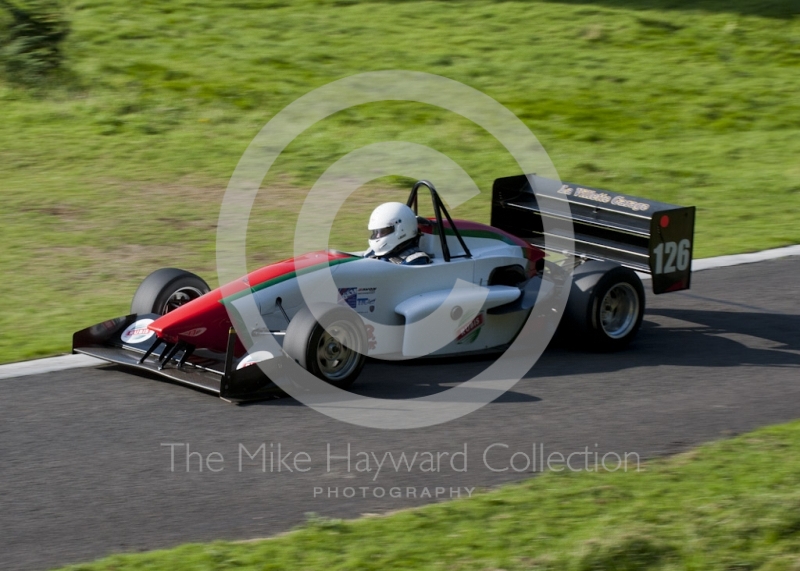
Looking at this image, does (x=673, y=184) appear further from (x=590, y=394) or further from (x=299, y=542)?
(x=299, y=542)

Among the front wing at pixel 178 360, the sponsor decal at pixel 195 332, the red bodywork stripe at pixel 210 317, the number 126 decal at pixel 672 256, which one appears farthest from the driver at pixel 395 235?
the number 126 decal at pixel 672 256

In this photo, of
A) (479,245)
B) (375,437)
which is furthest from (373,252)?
(375,437)

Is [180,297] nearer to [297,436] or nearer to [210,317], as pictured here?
[210,317]

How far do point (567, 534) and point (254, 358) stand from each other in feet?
8.76

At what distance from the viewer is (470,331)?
7754mm

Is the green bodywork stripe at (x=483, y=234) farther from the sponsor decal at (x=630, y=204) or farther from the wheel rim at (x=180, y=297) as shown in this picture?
the wheel rim at (x=180, y=297)

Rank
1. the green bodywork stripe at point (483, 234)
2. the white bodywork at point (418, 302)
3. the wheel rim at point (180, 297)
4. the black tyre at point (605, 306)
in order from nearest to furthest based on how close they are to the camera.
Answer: the white bodywork at point (418, 302)
the wheel rim at point (180, 297)
the black tyre at point (605, 306)
the green bodywork stripe at point (483, 234)

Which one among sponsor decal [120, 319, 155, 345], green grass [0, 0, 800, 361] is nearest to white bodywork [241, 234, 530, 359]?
sponsor decal [120, 319, 155, 345]

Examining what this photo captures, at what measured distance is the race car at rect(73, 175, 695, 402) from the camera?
22.9 ft

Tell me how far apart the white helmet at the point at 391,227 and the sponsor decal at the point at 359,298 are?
1.49 feet

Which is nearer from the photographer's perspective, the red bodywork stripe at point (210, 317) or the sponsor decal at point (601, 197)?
the red bodywork stripe at point (210, 317)

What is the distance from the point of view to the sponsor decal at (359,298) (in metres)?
7.29

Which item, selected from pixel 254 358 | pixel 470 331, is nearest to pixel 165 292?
pixel 254 358

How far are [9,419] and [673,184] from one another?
32.8 ft
